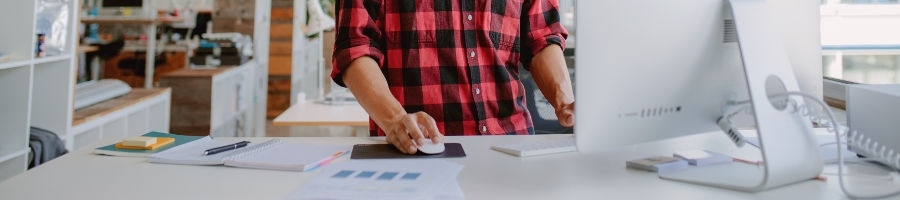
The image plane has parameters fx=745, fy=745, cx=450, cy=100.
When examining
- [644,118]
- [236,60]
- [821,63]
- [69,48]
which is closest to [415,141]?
[644,118]

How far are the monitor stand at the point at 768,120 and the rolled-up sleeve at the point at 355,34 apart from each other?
0.74 meters

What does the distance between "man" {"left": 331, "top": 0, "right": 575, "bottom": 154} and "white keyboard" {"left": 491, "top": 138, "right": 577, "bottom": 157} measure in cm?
23

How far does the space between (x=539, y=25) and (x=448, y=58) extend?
0.91 feet

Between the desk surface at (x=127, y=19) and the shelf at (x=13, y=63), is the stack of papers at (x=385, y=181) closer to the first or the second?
the shelf at (x=13, y=63)

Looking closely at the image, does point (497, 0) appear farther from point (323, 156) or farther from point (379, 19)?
point (323, 156)

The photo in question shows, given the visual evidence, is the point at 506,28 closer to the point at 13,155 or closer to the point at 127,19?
the point at 13,155

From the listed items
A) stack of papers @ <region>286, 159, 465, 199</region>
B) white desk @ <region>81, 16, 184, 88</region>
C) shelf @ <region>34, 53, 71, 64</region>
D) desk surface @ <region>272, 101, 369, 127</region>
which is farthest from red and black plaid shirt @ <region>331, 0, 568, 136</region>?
white desk @ <region>81, 16, 184, 88</region>

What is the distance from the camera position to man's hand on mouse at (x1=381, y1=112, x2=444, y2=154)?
1.26 metres

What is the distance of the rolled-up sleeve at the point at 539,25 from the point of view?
180 cm

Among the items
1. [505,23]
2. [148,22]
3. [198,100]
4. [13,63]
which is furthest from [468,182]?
[148,22]

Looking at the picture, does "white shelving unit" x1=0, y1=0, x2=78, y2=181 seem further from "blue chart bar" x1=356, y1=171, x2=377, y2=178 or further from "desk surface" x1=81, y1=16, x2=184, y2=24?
"desk surface" x1=81, y1=16, x2=184, y2=24

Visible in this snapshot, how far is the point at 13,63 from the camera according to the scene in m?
2.51

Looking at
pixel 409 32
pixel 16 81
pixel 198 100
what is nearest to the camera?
pixel 409 32

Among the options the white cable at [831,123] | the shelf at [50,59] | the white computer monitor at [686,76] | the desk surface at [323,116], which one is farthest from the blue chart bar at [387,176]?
the shelf at [50,59]
